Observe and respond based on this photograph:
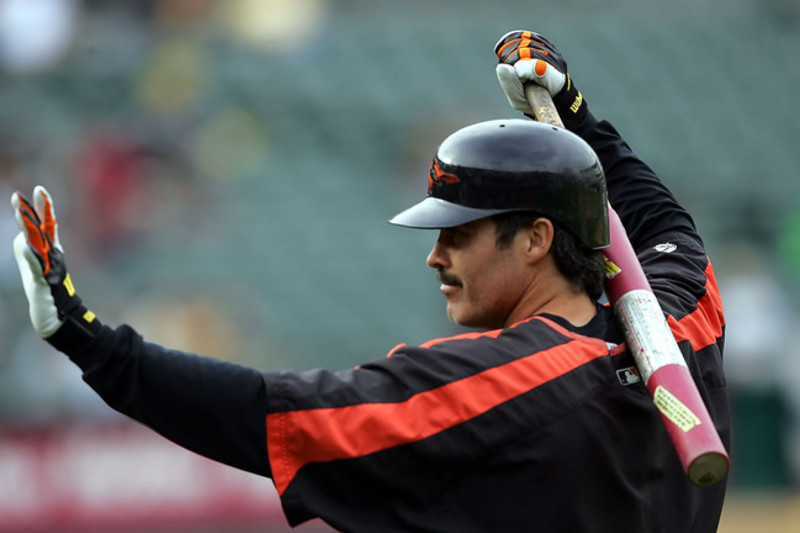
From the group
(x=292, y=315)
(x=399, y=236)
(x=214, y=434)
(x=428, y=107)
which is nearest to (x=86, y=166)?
(x=292, y=315)

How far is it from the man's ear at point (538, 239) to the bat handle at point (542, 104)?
0.60m

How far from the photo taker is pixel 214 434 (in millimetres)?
2232

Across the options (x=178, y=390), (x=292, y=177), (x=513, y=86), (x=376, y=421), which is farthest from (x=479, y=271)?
(x=292, y=177)

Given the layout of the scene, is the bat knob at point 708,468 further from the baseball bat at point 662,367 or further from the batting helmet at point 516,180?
the batting helmet at point 516,180

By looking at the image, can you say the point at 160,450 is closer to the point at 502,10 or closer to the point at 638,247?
the point at 638,247

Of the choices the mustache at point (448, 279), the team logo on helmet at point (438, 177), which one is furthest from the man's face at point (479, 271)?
the team logo on helmet at point (438, 177)

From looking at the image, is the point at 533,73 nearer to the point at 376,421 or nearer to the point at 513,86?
the point at 513,86

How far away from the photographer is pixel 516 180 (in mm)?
2562

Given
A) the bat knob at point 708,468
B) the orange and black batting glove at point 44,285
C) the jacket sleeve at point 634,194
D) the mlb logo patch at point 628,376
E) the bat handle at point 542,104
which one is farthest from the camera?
the jacket sleeve at point 634,194

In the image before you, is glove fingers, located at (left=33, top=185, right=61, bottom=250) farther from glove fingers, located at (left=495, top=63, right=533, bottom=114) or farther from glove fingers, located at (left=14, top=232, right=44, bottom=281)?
glove fingers, located at (left=495, top=63, right=533, bottom=114)

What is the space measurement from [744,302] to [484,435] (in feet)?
27.0

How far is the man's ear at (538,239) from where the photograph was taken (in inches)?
102

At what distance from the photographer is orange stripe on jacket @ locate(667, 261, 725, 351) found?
9.13 ft

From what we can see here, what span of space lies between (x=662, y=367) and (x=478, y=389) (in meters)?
0.41
